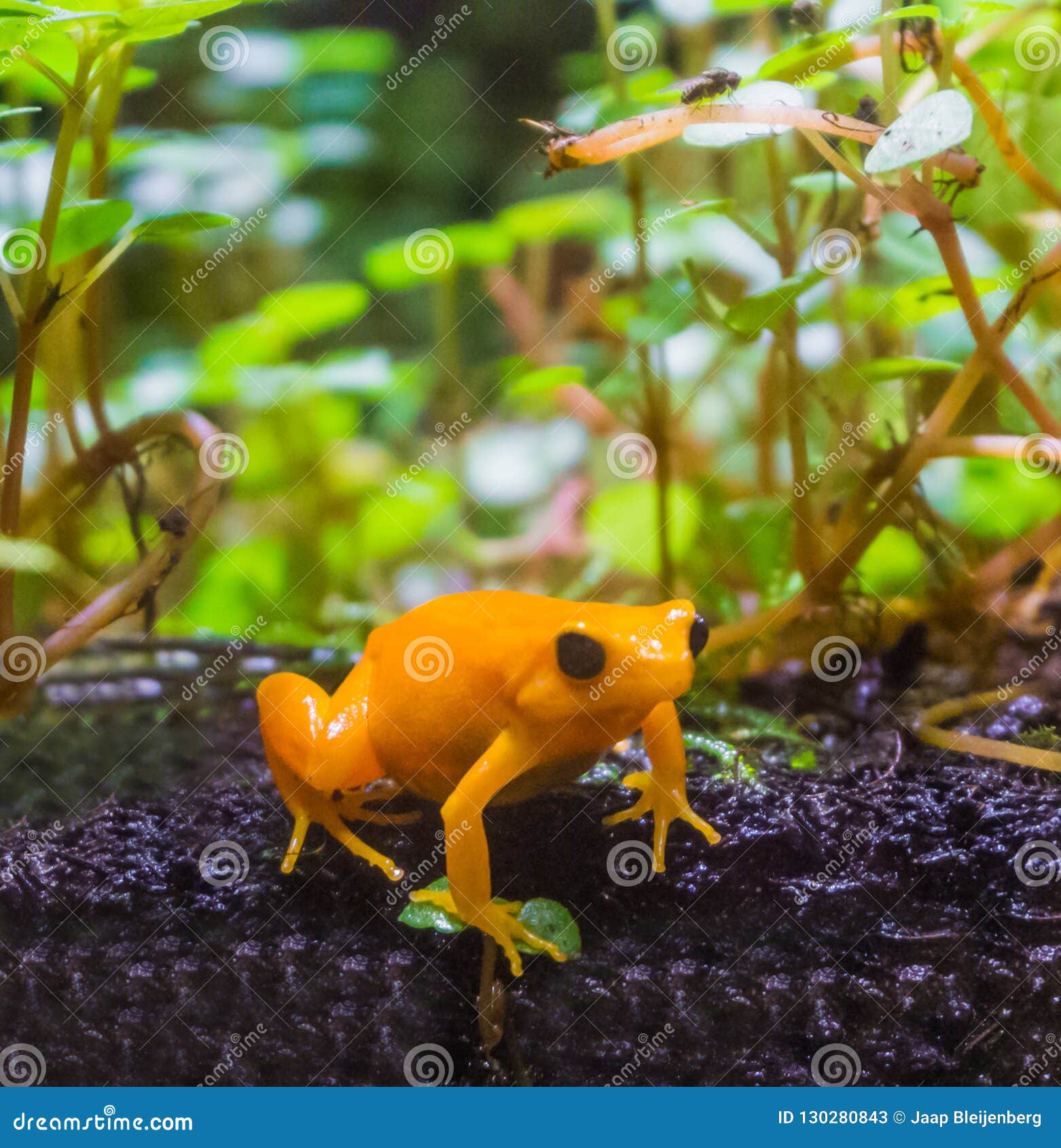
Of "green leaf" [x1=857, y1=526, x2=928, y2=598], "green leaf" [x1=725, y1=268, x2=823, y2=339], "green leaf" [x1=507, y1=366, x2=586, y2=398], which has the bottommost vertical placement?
"green leaf" [x1=857, y1=526, x2=928, y2=598]

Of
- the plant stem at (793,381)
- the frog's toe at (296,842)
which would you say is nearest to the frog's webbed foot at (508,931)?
the frog's toe at (296,842)

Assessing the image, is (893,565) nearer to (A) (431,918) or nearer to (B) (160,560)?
(A) (431,918)

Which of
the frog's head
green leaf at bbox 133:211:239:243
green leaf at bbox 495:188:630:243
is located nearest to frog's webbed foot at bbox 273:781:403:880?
the frog's head

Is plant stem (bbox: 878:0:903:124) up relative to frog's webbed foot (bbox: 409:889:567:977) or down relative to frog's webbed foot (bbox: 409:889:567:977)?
up

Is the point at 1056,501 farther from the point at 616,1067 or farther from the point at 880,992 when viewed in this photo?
the point at 616,1067

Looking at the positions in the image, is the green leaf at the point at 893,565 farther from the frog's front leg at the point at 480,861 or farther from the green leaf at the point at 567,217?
the green leaf at the point at 567,217

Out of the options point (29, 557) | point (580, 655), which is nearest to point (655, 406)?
point (580, 655)

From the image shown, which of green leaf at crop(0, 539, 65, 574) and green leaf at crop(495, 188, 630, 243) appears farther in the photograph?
green leaf at crop(495, 188, 630, 243)

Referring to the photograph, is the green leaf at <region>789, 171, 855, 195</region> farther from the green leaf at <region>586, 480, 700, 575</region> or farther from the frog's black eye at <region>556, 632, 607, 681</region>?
the frog's black eye at <region>556, 632, 607, 681</region>
